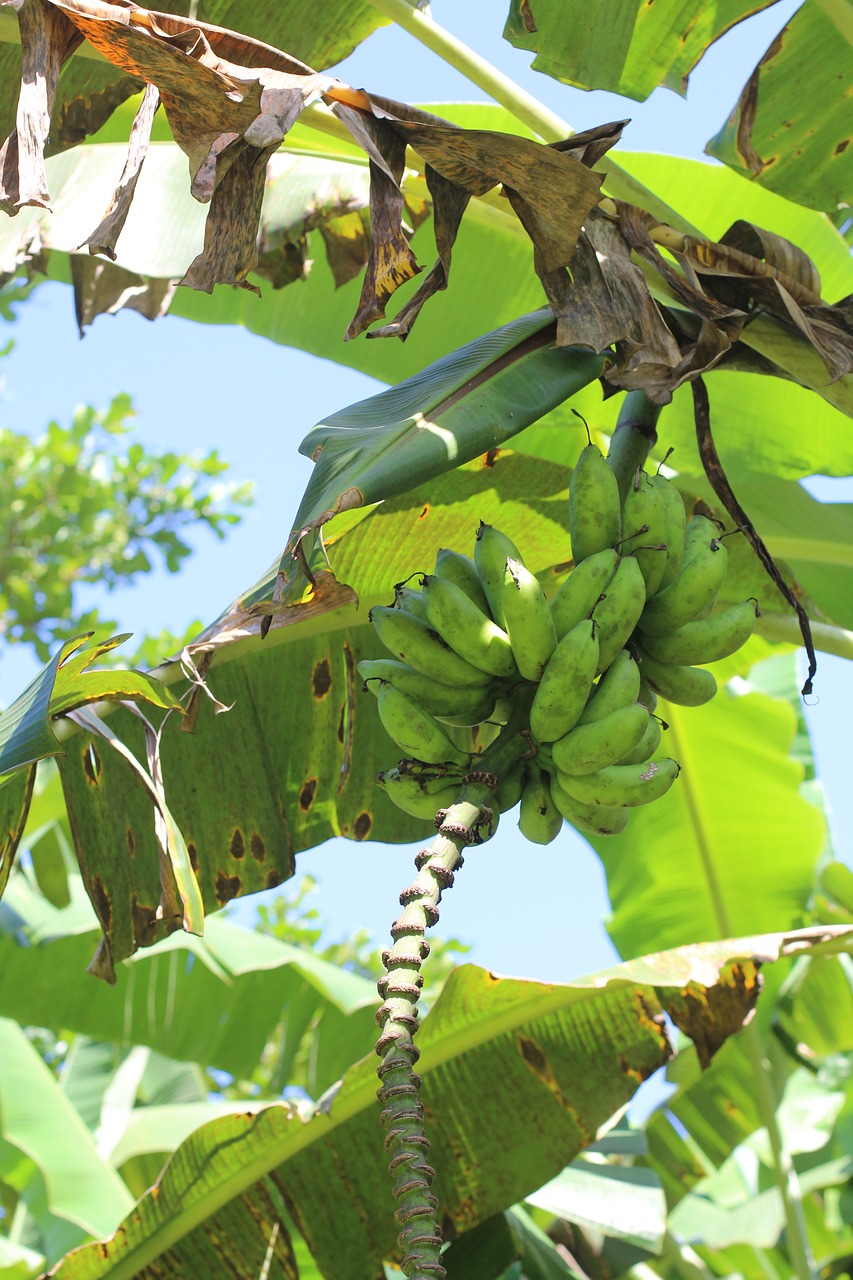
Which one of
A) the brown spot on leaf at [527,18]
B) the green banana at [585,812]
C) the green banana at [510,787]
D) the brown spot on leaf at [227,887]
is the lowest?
the green banana at [585,812]

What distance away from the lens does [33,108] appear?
1167 millimetres

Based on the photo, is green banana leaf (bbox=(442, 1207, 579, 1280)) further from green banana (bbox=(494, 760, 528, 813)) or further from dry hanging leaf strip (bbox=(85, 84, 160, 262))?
dry hanging leaf strip (bbox=(85, 84, 160, 262))

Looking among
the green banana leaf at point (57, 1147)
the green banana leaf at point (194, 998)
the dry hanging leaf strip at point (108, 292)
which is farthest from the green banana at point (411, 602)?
the green banana leaf at point (57, 1147)

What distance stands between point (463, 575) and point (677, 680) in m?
0.28

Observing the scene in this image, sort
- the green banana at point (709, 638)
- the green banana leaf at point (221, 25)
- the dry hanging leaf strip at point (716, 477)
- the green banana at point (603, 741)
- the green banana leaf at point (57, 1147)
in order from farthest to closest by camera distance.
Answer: the green banana leaf at point (57, 1147)
the green banana leaf at point (221, 25)
the dry hanging leaf strip at point (716, 477)
the green banana at point (709, 638)
the green banana at point (603, 741)

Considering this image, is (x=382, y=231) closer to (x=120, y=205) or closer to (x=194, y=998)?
(x=120, y=205)

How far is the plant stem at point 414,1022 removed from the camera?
79 cm

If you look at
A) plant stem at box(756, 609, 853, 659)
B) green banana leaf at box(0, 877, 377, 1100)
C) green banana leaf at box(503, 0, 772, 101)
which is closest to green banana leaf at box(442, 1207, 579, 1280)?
green banana leaf at box(0, 877, 377, 1100)

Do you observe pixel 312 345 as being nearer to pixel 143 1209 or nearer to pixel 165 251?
pixel 165 251

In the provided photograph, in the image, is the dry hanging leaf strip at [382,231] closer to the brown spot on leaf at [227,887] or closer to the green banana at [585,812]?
the green banana at [585,812]

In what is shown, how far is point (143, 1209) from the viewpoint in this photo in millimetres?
2055

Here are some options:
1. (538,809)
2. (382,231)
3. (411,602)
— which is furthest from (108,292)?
(538,809)

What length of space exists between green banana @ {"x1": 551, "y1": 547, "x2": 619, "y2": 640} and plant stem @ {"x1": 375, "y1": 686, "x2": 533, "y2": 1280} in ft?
0.81

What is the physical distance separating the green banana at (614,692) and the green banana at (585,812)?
73mm
